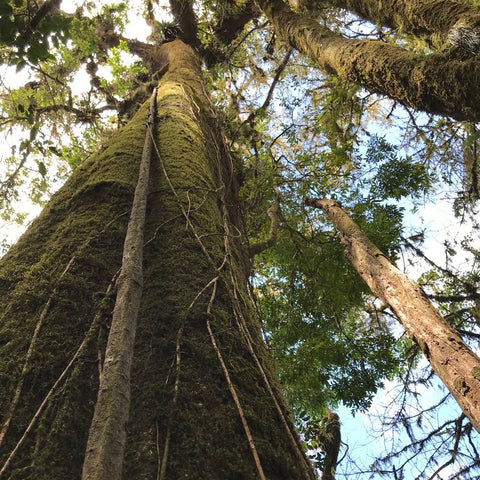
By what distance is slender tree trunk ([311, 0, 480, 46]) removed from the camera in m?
2.08

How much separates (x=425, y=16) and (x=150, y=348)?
8.37 ft

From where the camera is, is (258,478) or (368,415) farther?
(368,415)

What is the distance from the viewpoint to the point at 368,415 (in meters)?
5.07

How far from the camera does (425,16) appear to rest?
247 cm

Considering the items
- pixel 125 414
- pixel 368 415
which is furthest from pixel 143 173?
pixel 368 415

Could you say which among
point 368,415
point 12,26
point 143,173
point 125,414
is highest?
point 12,26

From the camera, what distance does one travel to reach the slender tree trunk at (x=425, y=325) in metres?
2.28

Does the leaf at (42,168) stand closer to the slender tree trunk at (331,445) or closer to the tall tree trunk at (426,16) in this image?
the tall tree trunk at (426,16)

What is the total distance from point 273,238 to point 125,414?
3.85m

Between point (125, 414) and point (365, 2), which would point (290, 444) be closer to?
point (125, 414)

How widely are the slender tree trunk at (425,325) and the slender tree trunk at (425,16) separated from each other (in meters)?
1.80

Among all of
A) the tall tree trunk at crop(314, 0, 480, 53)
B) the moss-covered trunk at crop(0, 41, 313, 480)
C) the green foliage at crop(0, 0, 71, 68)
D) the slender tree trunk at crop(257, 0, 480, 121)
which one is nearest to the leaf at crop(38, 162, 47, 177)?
the moss-covered trunk at crop(0, 41, 313, 480)

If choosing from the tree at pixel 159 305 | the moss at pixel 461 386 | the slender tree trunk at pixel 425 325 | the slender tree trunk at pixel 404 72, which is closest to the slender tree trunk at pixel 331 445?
the tree at pixel 159 305

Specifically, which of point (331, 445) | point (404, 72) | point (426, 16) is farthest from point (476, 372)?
point (331, 445)
